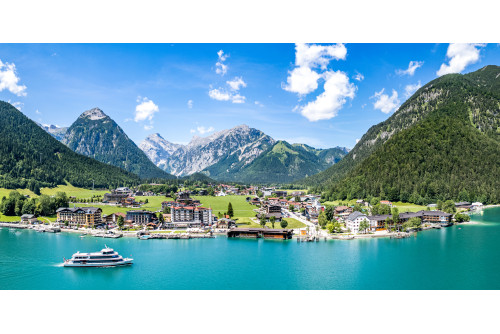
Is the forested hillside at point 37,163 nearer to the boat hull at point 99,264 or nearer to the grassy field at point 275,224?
the grassy field at point 275,224

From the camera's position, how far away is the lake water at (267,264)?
26219mm

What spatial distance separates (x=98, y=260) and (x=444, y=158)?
81.8 metres

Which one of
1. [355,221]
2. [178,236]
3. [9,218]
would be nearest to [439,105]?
[355,221]

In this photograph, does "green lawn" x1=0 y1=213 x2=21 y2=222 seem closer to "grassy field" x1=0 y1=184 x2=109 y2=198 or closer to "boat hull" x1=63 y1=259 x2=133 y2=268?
"grassy field" x1=0 y1=184 x2=109 y2=198

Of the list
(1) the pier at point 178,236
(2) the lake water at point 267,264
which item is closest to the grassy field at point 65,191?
(2) the lake water at point 267,264

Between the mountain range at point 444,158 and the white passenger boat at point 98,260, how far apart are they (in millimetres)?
60368

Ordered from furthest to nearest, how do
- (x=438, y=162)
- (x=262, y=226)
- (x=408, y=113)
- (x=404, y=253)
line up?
(x=408, y=113), (x=438, y=162), (x=262, y=226), (x=404, y=253)

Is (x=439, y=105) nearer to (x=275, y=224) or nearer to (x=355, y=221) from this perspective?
(x=355, y=221)

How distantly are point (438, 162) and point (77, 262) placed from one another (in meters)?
81.1

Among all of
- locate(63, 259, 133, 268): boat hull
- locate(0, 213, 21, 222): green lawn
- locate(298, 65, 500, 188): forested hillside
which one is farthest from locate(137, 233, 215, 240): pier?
Result: locate(298, 65, 500, 188): forested hillside
